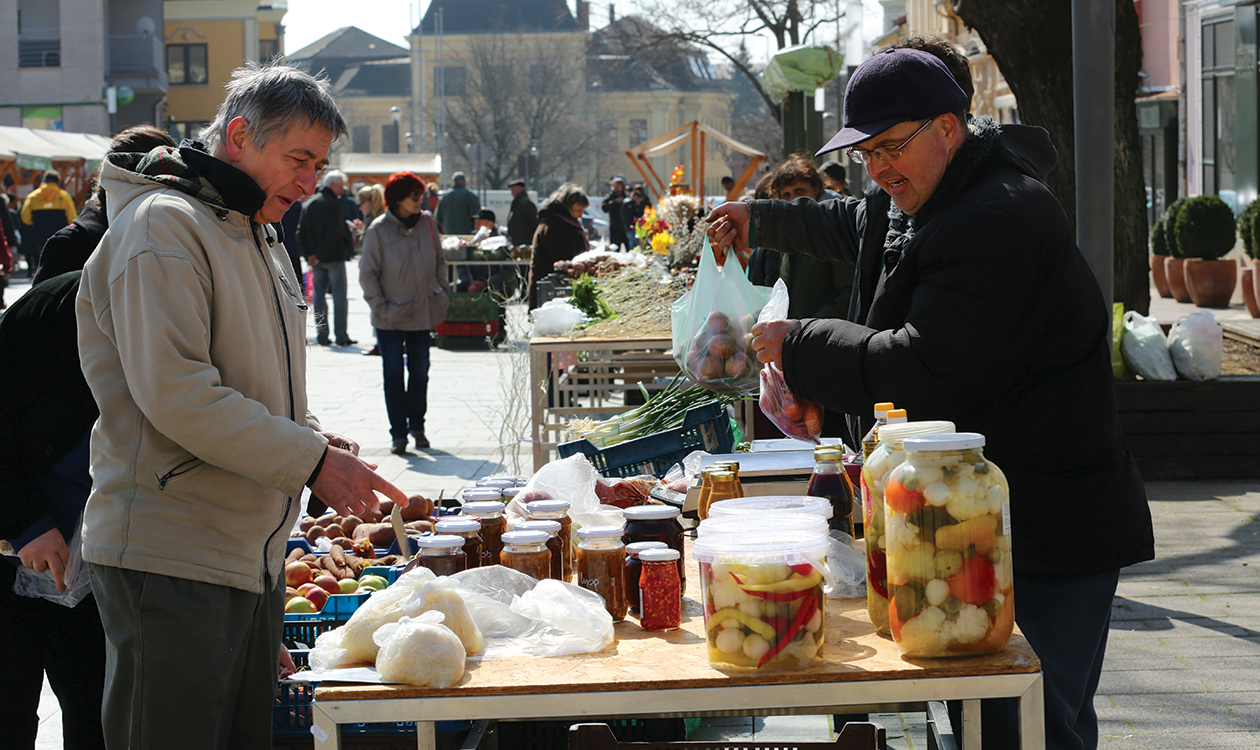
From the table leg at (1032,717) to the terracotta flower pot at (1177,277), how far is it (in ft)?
Result: 44.3

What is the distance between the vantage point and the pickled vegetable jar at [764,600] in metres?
A: 2.11

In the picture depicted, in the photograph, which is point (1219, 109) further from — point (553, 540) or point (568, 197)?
point (553, 540)

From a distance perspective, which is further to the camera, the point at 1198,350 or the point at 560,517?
the point at 1198,350

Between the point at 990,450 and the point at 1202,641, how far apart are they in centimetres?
281

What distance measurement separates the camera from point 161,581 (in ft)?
7.47

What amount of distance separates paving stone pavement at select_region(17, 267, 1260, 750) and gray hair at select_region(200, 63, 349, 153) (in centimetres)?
173

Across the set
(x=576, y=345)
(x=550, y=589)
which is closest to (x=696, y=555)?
(x=550, y=589)

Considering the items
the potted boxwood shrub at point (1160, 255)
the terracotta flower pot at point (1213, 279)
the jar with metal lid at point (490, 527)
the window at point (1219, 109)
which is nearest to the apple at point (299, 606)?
the jar with metal lid at point (490, 527)

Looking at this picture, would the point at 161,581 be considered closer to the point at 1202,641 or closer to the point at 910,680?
the point at 910,680

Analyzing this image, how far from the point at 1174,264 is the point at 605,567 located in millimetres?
13723

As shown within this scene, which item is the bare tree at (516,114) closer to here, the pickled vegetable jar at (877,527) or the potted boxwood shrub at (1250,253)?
the potted boxwood shrub at (1250,253)

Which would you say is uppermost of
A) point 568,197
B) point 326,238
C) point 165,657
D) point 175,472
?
point 568,197

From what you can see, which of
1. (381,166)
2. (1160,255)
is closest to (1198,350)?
(1160,255)

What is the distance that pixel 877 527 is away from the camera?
2.28m
